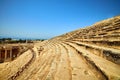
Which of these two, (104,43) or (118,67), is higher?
(104,43)

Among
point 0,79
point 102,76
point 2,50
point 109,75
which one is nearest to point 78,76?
point 102,76

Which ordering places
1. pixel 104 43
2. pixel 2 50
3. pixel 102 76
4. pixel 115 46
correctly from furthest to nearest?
pixel 2 50, pixel 104 43, pixel 115 46, pixel 102 76

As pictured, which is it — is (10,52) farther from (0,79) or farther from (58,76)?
(58,76)

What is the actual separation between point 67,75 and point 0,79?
5037 mm

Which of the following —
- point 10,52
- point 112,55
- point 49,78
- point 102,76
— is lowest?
point 10,52

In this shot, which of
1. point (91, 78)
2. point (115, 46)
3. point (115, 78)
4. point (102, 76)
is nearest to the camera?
point (115, 78)

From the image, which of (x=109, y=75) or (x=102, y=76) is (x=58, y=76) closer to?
(x=102, y=76)

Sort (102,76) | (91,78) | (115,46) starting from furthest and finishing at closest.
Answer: (115,46), (91,78), (102,76)

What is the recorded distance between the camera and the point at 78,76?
2115mm

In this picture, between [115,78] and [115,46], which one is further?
[115,46]

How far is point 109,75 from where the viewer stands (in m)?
1.62

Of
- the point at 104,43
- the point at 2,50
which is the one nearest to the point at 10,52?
the point at 2,50

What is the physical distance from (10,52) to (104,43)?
25.6 metres

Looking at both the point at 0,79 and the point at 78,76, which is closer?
the point at 78,76
